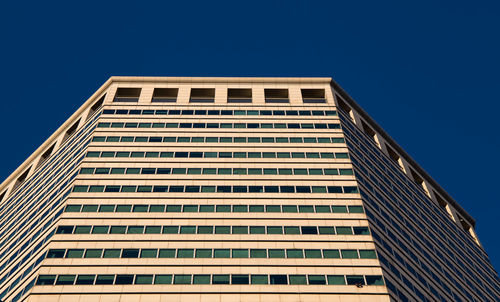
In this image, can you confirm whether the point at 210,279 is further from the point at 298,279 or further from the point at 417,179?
the point at 417,179

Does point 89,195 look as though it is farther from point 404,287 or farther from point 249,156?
point 404,287

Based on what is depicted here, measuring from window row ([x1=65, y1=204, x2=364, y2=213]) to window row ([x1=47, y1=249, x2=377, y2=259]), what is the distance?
6.55 metres

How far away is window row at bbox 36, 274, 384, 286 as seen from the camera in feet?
203

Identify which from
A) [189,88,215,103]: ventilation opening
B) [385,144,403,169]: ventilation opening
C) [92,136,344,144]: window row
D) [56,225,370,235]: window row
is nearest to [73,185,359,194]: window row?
[56,225,370,235]: window row

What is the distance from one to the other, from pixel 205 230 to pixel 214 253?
12.5 feet

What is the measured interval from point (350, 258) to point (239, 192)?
15.6 metres

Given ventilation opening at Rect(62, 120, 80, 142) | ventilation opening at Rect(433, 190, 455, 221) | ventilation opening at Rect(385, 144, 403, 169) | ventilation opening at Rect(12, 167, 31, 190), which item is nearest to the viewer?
ventilation opening at Rect(62, 120, 80, 142)

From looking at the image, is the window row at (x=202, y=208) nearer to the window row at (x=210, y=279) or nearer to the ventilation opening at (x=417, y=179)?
the window row at (x=210, y=279)

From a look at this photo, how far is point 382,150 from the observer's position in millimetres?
96375

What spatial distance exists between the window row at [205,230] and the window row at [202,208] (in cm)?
274

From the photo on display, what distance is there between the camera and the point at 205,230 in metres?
68.9

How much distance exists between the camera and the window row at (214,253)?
65250 mm

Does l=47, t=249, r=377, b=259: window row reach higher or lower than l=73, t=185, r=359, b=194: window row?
lower

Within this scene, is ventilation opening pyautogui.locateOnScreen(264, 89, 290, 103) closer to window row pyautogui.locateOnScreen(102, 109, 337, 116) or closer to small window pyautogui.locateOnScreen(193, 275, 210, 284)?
window row pyautogui.locateOnScreen(102, 109, 337, 116)
